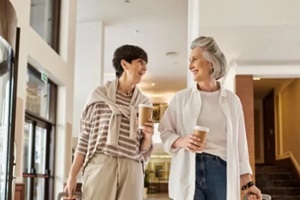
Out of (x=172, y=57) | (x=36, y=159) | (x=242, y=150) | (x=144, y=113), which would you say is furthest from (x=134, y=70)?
(x=172, y=57)

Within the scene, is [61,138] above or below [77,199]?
above

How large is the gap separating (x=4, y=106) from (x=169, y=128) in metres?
1.23

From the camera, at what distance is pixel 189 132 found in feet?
6.61

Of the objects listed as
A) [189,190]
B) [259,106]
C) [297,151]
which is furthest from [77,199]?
[259,106]

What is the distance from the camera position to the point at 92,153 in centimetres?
213

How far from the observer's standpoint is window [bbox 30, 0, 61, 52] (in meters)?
5.74

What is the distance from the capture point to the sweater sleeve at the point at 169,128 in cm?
202

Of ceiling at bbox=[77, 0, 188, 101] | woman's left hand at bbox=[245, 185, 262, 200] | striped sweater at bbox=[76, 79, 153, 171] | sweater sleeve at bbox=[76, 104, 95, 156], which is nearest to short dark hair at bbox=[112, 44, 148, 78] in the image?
striped sweater at bbox=[76, 79, 153, 171]

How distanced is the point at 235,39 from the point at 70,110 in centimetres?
278

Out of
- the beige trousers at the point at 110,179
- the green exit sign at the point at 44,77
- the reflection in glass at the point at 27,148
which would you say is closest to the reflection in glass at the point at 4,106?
the beige trousers at the point at 110,179

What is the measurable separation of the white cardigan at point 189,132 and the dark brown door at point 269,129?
31.0ft

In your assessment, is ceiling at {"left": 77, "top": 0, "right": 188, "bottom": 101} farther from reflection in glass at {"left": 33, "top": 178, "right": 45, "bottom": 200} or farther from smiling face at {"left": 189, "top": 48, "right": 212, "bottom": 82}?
smiling face at {"left": 189, "top": 48, "right": 212, "bottom": 82}

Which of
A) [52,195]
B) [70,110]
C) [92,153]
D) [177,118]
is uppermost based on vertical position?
[70,110]

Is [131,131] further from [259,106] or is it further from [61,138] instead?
[259,106]
